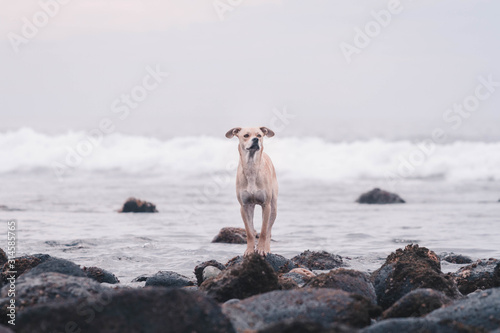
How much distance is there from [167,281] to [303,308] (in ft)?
11.2

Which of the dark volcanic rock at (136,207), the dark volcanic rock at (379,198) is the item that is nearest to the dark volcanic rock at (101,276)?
the dark volcanic rock at (136,207)

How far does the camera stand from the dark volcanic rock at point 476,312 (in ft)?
17.5

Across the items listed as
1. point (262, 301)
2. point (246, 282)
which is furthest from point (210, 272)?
point (262, 301)

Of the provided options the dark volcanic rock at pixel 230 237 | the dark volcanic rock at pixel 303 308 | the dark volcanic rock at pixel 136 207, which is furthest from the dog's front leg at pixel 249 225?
the dark volcanic rock at pixel 136 207

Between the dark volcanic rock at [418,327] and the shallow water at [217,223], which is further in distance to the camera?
the shallow water at [217,223]

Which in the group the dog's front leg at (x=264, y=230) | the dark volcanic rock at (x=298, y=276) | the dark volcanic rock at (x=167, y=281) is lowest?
the dark volcanic rock at (x=167, y=281)

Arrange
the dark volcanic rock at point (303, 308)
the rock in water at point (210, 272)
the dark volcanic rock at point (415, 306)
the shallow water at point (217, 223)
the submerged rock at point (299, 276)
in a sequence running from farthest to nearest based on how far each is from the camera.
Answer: the shallow water at point (217, 223)
the rock in water at point (210, 272)
the submerged rock at point (299, 276)
the dark volcanic rock at point (415, 306)
the dark volcanic rock at point (303, 308)

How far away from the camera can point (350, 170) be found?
37750 millimetres

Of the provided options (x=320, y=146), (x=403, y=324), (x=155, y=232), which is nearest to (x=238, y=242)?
(x=155, y=232)

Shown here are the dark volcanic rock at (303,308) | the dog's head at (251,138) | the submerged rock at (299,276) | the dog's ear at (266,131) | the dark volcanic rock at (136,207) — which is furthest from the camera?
the dark volcanic rock at (136,207)

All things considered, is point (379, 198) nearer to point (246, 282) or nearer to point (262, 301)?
point (246, 282)

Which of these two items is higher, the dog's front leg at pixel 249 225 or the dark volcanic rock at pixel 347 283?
the dog's front leg at pixel 249 225

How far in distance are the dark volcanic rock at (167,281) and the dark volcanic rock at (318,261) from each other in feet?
7.18

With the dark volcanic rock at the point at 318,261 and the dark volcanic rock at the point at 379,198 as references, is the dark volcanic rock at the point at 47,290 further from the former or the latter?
the dark volcanic rock at the point at 379,198
